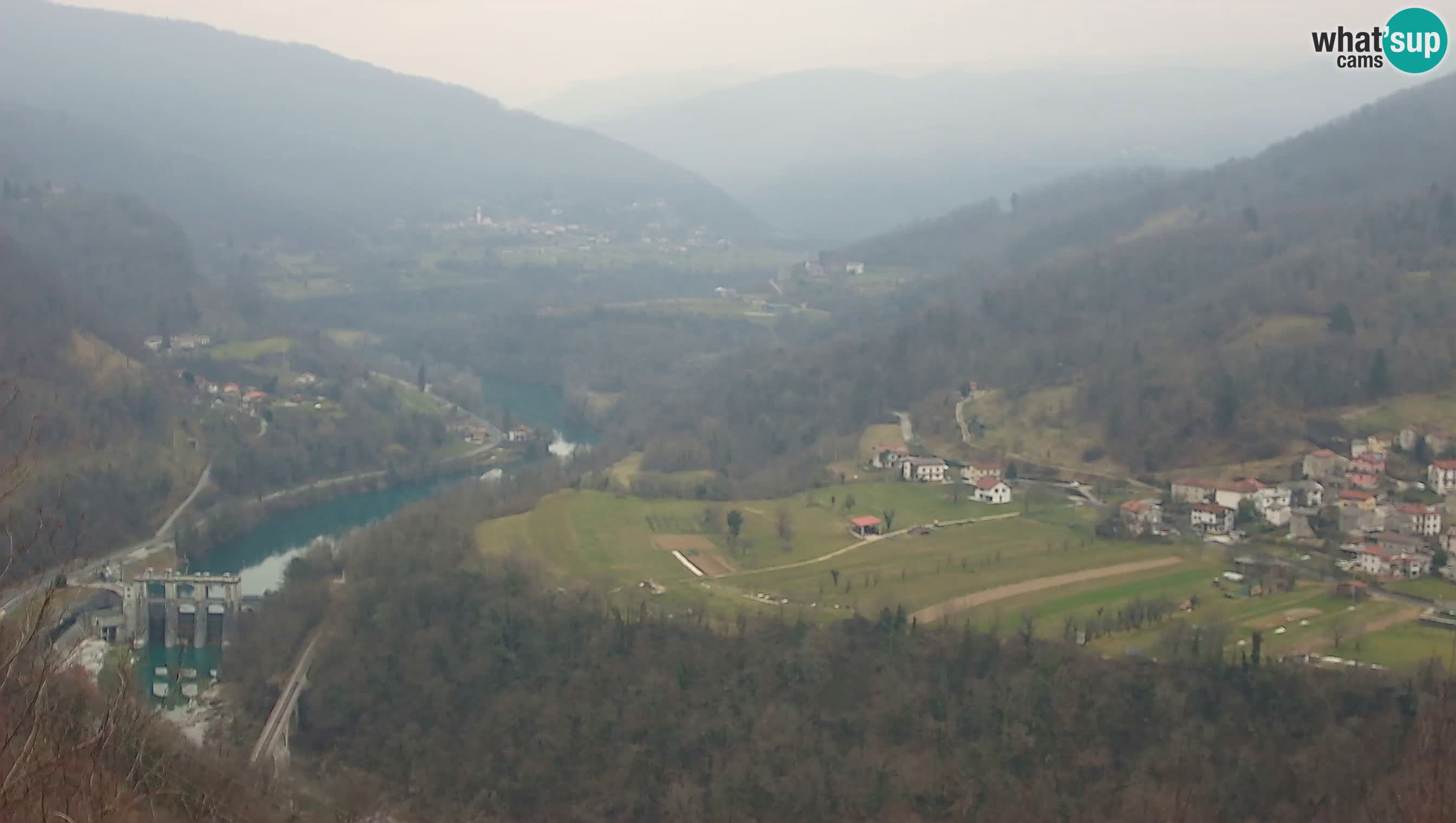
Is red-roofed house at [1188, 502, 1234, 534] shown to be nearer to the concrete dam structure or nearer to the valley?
the valley

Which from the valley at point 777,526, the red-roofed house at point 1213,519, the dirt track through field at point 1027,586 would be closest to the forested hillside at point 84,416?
the valley at point 777,526

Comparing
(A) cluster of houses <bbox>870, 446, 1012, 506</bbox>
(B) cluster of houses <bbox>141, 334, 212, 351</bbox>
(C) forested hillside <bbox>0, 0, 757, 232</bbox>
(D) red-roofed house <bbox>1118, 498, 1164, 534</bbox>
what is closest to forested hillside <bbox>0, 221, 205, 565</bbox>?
(B) cluster of houses <bbox>141, 334, 212, 351</bbox>

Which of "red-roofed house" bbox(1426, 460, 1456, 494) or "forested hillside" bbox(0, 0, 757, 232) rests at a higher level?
"forested hillside" bbox(0, 0, 757, 232)

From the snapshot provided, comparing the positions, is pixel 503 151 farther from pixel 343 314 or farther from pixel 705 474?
pixel 705 474

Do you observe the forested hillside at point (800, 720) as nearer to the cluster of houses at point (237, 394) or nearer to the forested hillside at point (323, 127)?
the cluster of houses at point (237, 394)

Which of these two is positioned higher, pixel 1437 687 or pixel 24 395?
pixel 24 395

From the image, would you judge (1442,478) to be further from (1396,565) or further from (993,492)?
(993,492)

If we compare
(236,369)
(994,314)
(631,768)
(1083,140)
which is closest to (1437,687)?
(631,768)
